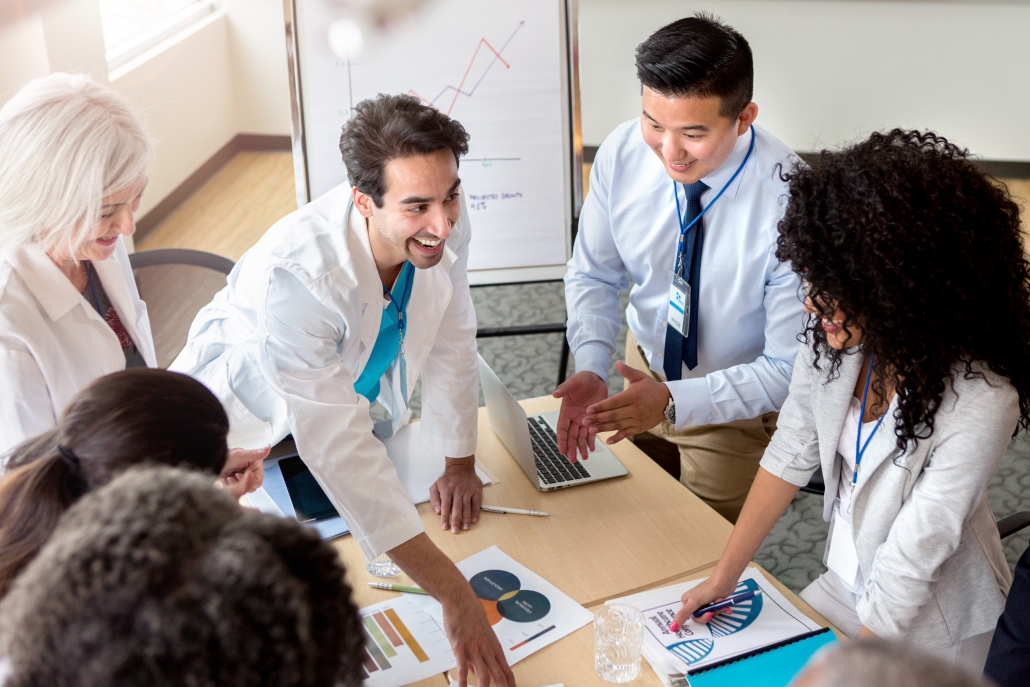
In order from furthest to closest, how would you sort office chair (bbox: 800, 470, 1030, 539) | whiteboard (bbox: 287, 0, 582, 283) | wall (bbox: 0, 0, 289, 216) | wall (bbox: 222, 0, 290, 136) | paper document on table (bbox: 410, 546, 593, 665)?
wall (bbox: 222, 0, 290, 136)
wall (bbox: 0, 0, 289, 216)
whiteboard (bbox: 287, 0, 582, 283)
office chair (bbox: 800, 470, 1030, 539)
paper document on table (bbox: 410, 546, 593, 665)

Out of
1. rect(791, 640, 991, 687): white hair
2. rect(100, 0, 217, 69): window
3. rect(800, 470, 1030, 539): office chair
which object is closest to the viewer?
rect(791, 640, 991, 687): white hair

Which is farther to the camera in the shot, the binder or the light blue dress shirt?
the light blue dress shirt

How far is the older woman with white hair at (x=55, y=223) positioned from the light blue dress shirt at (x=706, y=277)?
99 centimetres

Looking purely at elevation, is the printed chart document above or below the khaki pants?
above

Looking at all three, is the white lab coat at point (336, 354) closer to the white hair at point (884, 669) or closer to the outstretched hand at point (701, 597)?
the outstretched hand at point (701, 597)

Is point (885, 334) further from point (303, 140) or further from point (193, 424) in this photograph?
point (303, 140)

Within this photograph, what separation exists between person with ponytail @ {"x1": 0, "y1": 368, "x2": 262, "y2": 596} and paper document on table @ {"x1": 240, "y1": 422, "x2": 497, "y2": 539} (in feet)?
1.79

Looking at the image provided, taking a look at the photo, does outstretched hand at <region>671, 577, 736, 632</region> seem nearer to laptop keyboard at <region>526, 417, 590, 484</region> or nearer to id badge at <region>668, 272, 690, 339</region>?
laptop keyboard at <region>526, 417, 590, 484</region>

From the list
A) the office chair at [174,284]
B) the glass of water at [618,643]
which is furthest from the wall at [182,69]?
the glass of water at [618,643]

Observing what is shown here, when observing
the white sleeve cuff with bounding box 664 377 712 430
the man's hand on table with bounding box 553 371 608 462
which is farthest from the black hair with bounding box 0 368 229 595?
the white sleeve cuff with bounding box 664 377 712 430

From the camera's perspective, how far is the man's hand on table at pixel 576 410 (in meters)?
1.73

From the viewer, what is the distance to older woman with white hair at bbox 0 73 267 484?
1359mm

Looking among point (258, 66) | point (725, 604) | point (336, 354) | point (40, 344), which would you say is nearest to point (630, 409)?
point (725, 604)

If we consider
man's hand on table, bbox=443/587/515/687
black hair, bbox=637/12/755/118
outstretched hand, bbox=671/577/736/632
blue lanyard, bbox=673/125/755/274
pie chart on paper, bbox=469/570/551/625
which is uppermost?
black hair, bbox=637/12/755/118
